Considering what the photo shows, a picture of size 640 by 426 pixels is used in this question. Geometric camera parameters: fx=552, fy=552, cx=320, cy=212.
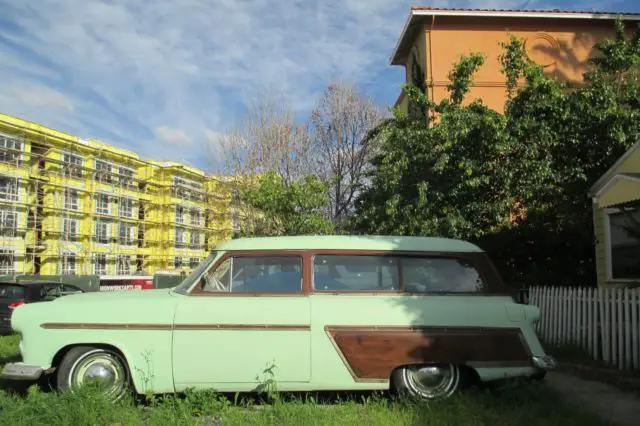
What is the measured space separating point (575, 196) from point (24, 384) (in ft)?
34.7

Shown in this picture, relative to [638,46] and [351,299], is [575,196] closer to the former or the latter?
[638,46]

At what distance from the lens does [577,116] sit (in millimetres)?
11477

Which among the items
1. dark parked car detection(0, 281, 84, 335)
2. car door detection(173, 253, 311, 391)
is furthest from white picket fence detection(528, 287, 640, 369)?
dark parked car detection(0, 281, 84, 335)

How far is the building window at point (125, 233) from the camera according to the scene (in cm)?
5328

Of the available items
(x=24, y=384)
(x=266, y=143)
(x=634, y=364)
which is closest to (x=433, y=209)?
(x=634, y=364)

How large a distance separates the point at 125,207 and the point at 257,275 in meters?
51.8

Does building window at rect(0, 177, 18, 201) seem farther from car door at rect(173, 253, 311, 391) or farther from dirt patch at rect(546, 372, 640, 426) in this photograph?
dirt patch at rect(546, 372, 640, 426)

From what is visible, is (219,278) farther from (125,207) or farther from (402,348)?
(125,207)

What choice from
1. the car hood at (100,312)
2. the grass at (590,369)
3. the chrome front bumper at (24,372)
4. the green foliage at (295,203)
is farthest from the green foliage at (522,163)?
the chrome front bumper at (24,372)

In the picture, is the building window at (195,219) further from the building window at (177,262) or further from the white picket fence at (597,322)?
the white picket fence at (597,322)

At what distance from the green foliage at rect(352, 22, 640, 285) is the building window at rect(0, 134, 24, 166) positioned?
3843cm

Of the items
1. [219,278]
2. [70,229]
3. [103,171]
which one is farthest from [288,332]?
[103,171]

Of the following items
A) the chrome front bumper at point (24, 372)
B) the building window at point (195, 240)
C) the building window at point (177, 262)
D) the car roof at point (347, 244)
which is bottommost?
the chrome front bumper at point (24, 372)

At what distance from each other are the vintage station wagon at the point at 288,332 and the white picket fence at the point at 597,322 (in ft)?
9.25
